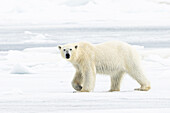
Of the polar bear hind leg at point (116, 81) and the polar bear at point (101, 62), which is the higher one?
the polar bear at point (101, 62)

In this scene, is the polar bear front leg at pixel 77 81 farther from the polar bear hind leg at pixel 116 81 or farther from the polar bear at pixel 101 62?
the polar bear hind leg at pixel 116 81

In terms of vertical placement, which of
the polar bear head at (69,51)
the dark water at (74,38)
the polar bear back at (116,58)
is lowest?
the dark water at (74,38)

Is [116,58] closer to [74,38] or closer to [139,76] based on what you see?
[139,76]

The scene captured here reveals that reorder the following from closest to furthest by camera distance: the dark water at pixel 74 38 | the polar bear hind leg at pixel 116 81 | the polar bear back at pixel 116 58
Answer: the polar bear back at pixel 116 58 → the polar bear hind leg at pixel 116 81 → the dark water at pixel 74 38

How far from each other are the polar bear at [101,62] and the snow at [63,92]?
187mm

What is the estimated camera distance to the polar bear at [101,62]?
447cm

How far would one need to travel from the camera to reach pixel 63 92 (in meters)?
4.58

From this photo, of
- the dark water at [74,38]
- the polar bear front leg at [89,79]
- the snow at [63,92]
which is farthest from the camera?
the dark water at [74,38]

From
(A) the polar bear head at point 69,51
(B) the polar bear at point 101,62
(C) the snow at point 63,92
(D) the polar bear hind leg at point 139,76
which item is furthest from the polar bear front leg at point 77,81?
(D) the polar bear hind leg at point 139,76

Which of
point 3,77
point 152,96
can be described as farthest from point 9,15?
point 152,96

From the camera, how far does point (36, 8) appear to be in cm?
4072

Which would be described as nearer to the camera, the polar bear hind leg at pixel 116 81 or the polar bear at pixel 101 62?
the polar bear at pixel 101 62

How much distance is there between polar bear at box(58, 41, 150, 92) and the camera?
4.47 metres

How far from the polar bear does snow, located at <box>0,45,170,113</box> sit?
0.61ft
